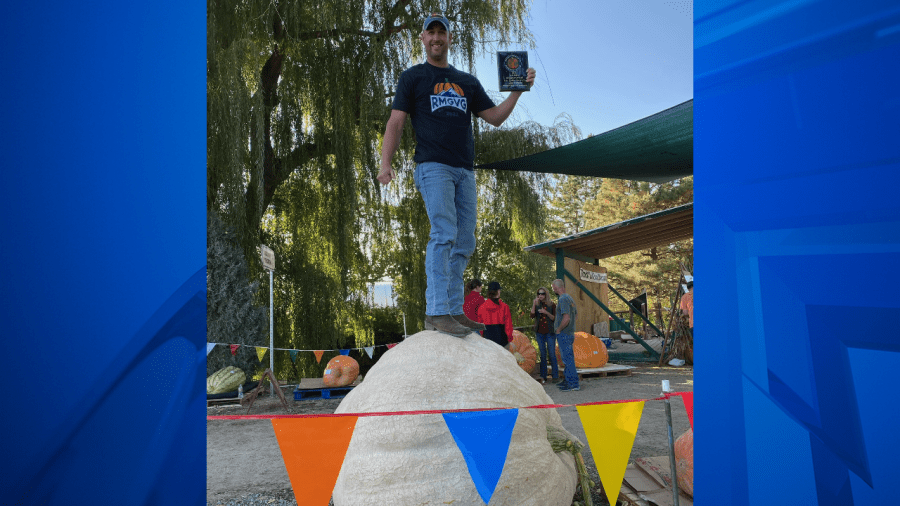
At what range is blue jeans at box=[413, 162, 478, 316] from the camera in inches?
109

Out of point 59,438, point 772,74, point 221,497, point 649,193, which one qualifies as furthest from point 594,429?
point 649,193

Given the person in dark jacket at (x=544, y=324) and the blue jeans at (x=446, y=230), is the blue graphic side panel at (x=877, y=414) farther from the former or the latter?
the person in dark jacket at (x=544, y=324)

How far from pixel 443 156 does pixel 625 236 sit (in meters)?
10.9

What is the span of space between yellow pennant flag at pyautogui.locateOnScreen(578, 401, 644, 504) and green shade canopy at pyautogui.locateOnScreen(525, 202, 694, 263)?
867 centimetres

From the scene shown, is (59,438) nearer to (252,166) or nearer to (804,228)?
(804,228)

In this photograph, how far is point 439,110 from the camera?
9.38 ft

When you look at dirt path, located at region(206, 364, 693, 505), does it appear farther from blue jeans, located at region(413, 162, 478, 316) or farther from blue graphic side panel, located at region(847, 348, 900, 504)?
blue graphic side panel, located at region(847, 348, 900, 504)

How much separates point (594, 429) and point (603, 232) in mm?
9810

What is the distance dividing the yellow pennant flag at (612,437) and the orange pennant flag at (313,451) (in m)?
1.00

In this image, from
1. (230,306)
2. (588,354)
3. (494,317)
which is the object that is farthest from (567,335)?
(230,306)

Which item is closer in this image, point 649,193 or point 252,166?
point 252,166

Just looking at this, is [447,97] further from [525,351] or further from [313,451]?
[525,351]

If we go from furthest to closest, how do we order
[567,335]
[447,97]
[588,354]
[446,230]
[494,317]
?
[588,354]
[567,335]
[494,317]
[447,97]
[446,230]

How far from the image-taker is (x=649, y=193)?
1229 inches
